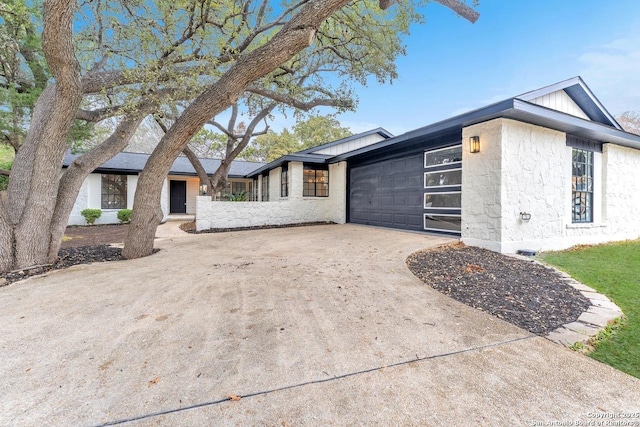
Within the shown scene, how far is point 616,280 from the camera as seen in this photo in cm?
376

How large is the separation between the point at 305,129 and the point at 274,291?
72.4 feet

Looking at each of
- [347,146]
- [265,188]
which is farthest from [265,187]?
[347,146]

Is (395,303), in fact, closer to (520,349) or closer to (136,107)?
(520,349)

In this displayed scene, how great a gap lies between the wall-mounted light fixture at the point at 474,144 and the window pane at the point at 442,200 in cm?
109

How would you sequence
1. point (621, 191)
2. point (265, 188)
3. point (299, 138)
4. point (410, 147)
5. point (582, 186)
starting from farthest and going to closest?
1. point (299, 138)
2. point (265, 188)
3. point (410, 147)
4. point (621, 191)
5. point (582, 186)

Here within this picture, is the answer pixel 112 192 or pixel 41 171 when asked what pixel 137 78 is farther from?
pixel 112 192

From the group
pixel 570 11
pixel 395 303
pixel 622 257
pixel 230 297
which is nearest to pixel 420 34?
pixel 570 11

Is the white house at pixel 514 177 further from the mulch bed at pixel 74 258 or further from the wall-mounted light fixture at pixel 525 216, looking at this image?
the mulch bed at pixel 74 258

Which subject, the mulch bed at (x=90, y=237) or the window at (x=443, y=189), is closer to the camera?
the window at (x=443, y=189)

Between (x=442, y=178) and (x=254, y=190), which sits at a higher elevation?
(x=254, y=190)

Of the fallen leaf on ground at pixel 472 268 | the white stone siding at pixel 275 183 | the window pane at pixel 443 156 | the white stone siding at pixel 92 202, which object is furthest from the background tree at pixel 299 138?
the fallen leaf on ground at pixel 472 268

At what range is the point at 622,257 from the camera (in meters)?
5.22

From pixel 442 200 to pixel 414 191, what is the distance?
0.95 m

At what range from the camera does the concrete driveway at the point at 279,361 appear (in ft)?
4.56
